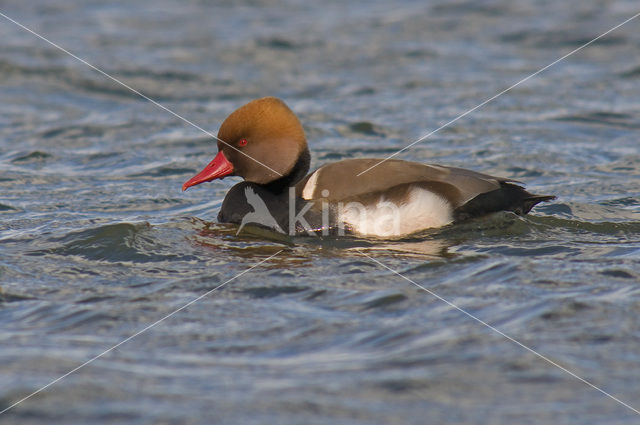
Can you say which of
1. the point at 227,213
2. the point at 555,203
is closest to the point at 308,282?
the point at 227,213

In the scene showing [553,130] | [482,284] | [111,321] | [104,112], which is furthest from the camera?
[104,112]

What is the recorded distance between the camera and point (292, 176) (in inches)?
262

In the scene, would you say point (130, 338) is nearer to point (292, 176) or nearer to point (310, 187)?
point (310, 187)

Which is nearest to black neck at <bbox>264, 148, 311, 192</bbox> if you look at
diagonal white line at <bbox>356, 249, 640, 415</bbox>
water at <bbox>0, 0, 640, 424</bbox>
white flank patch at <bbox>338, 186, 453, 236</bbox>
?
water at <bbox>0, 0, 640, 424</bbox>

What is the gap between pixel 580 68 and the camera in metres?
12.5

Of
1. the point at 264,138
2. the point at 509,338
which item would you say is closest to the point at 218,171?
the point at 264,138

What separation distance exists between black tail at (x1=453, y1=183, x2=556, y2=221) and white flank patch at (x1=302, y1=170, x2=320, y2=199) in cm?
102

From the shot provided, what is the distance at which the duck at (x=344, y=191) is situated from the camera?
6.14m

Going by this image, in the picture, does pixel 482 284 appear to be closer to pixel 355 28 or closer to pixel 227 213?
pixel 227 213

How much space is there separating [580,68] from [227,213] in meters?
7.61

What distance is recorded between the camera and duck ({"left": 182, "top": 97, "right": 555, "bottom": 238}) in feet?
20.1

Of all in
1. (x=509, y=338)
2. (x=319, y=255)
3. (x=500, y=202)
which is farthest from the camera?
(x=500, y=202)

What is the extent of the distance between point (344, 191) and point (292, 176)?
671 mm

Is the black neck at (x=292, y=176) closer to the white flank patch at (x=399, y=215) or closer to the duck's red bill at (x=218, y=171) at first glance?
the duck's red bill at (x=218, y=171)
